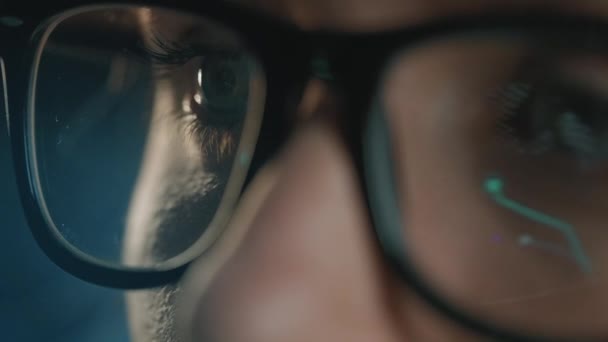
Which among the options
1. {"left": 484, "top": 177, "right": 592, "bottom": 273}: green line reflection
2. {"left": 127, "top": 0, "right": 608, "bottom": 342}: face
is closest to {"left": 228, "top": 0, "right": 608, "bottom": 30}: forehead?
{"left": 127, "top": 0, "right": 608, "bottom": 342}: face

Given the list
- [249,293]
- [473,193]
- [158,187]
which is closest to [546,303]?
[473,193]

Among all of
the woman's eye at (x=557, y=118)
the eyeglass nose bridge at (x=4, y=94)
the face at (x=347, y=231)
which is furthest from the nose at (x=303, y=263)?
the eyeglass nose bridge at (x=4, y=94)

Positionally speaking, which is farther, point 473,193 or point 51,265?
point 51,265

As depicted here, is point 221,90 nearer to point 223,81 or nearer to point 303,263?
point 223,81

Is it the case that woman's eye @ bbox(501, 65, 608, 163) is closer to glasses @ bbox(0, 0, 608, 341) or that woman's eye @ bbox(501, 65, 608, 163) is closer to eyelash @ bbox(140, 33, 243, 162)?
glasses @ bbox(0, 0, 608, 341)

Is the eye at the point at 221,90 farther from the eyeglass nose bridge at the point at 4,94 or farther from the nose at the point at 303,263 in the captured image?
the eyeglass nose bridge at the point at 4,94

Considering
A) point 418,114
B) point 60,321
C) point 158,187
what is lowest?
point 60,321

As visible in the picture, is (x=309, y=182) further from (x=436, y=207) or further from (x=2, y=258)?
(x=2, y=258)

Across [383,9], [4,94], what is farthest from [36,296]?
[383,9]

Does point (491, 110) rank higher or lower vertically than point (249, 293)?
higher
